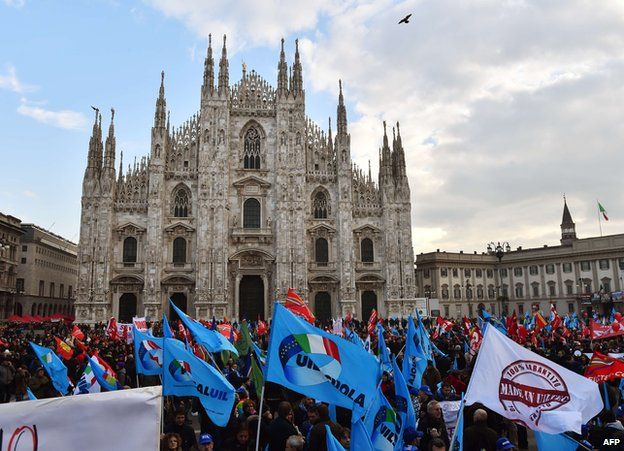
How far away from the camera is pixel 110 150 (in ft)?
141

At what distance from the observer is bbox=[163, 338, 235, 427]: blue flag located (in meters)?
Result: 8.11

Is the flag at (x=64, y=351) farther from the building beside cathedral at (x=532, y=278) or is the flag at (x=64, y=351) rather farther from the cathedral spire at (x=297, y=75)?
the building beside cathedral at (x=532, y=278)

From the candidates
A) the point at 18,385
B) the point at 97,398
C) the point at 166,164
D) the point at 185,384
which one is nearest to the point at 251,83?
the point at 166,164

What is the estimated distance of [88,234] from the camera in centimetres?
4162

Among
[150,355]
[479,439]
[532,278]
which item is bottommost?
[479,439]

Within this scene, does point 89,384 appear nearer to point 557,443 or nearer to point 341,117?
point 557,443

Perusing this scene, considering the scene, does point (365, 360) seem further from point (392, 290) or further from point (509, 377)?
point (392, 290)

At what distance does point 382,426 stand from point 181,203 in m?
39.3

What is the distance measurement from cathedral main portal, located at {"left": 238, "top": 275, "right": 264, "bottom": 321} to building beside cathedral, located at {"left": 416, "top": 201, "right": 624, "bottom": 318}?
108 feet

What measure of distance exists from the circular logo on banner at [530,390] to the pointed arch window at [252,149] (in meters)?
40.0

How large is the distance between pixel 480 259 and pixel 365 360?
72503 millimetres

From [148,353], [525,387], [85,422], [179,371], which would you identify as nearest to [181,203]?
[148,353]

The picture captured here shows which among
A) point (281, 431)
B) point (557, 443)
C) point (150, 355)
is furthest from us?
point (150, 355)

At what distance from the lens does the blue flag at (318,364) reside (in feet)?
24.1
